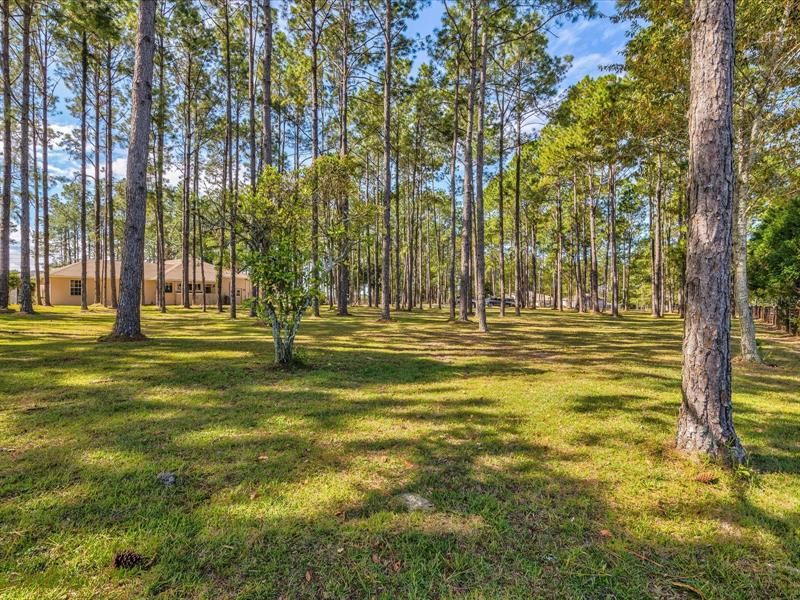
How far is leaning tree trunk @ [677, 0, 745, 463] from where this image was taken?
301cm

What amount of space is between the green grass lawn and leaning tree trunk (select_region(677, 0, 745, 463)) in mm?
349

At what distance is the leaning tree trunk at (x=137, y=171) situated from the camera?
7969mm

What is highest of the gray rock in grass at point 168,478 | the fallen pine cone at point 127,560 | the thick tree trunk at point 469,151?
the thick tree trunk at point 469,151

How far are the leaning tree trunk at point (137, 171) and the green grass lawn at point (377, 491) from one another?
9.37ft

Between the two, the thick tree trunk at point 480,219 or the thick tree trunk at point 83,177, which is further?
the thick tree trunk at point 83,177

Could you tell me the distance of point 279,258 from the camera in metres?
5.93

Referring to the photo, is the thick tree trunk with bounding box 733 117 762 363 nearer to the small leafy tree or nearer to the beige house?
the small leafy tree

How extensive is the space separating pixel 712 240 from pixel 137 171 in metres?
9.62

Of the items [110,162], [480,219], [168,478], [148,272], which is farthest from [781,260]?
[148,272]

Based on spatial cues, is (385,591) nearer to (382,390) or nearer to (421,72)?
(382,390)

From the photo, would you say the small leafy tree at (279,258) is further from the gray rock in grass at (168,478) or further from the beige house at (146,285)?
the beige house at (146,285)

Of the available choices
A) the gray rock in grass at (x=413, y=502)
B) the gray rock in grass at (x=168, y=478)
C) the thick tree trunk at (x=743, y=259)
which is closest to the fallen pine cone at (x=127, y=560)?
the gray rock in grass at (x=168, y=478)

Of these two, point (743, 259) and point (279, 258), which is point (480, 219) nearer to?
point (743, 259)

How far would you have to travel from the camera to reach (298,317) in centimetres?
602
